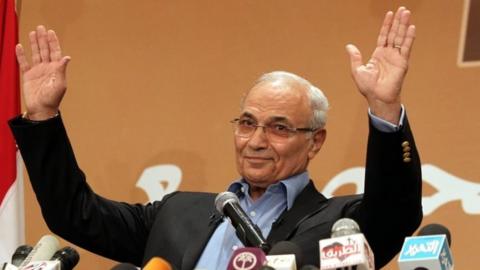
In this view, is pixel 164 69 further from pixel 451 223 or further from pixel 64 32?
pixel 451 223

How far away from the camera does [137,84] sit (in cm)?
430

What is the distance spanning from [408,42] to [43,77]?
118cm

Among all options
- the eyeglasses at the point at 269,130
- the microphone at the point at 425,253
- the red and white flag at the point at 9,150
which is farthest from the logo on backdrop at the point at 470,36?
the microphone at the point at 425,253

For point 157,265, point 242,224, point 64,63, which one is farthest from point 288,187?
point 157,265

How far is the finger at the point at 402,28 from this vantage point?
2889mm

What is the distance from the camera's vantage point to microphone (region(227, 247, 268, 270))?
1.82 m

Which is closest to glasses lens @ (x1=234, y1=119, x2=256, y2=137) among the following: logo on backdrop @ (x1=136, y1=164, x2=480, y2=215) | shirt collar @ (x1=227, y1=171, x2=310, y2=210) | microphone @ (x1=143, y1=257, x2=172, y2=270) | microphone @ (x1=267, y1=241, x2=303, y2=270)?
shirt collar @ (x1=227, y1=171, x2=310, y2=210)

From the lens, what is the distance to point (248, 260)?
6.02ft

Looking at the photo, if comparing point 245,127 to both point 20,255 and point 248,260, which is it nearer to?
point 20,255

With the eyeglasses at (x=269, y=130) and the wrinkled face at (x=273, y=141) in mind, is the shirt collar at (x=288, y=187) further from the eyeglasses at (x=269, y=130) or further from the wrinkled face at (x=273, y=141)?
the eyeglasses at (x=269, y=130)

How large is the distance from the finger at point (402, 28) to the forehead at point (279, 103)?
1.46 ft

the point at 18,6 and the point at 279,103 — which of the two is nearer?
the point at 279,103

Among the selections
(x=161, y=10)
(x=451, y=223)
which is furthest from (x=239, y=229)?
(x=161, y=10)

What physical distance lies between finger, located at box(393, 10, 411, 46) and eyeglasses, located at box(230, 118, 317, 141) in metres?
0.49
